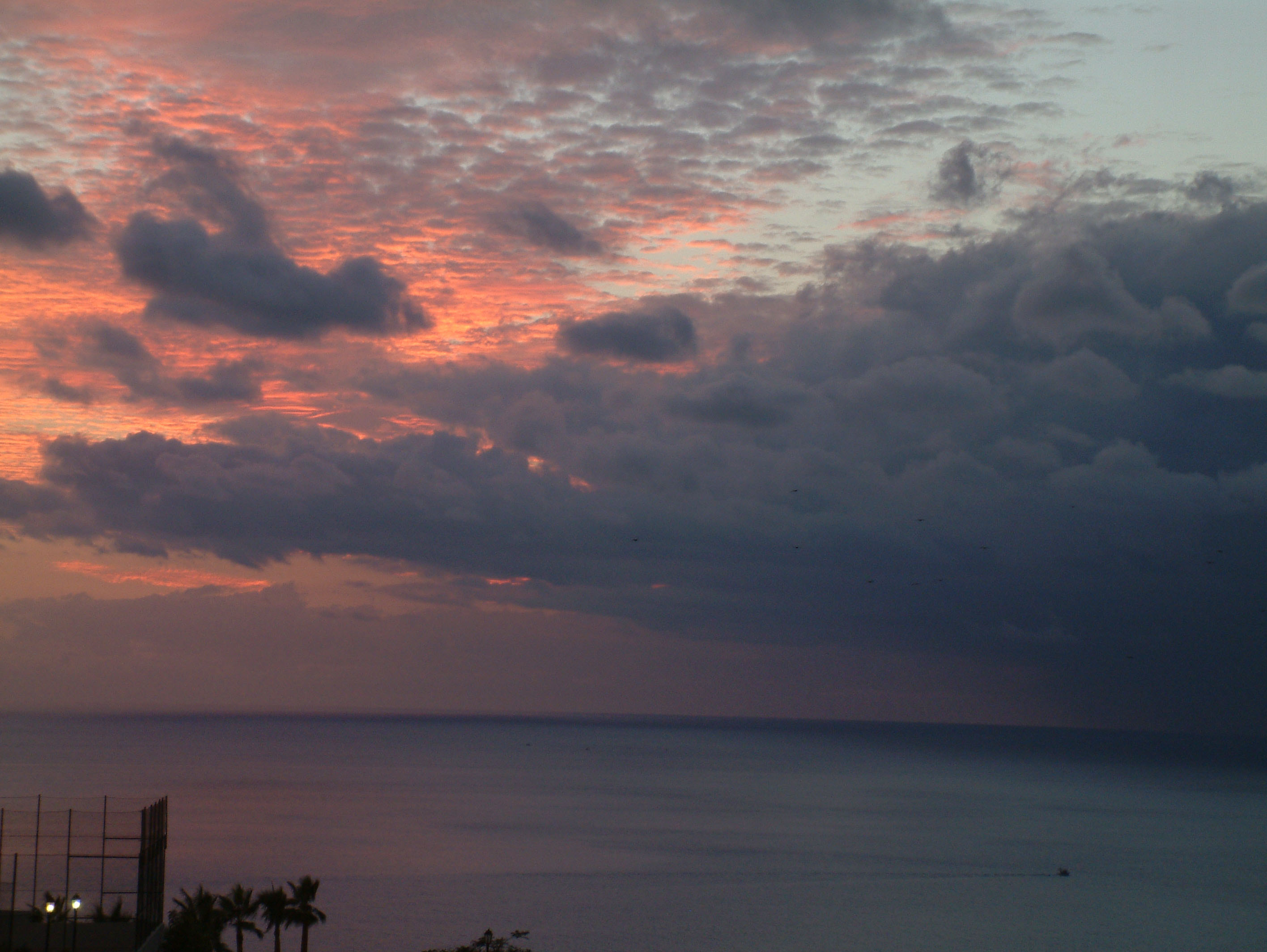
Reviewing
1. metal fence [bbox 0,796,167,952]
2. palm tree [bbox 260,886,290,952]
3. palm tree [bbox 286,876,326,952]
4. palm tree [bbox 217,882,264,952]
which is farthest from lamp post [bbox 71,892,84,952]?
palm tree [bbox 286,876,326,952]

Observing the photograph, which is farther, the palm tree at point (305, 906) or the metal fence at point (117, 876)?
the palm tree at point (305, 906)

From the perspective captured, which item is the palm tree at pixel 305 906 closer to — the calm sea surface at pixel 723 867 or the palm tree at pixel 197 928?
the palm tree at pixel 197 928

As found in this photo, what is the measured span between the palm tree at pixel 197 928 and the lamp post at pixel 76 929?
14.9 ft

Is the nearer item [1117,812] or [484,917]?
[484,917]

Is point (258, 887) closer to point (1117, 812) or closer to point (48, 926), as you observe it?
point (48, 926)

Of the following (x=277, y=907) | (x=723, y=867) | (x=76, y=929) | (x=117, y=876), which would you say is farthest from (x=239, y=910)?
(x=723, y=867)

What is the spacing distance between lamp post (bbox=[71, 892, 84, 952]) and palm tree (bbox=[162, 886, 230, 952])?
14.9ft

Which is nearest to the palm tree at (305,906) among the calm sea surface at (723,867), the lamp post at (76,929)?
the lamp post at (76,929)

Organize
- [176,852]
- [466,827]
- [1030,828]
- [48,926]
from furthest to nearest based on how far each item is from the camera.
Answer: [1030,828]
[466,827]
[176,852]
[48,926]

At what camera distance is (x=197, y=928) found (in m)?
39.4

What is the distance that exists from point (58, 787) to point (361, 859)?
3293 inches

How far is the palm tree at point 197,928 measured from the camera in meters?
39.0

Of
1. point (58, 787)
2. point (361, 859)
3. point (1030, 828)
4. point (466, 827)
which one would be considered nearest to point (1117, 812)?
point (1030, 828)

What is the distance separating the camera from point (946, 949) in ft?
260
